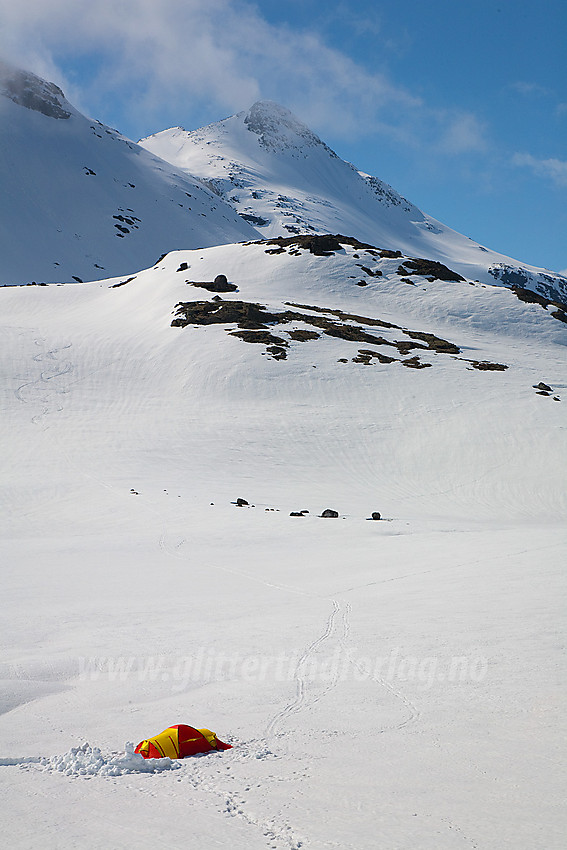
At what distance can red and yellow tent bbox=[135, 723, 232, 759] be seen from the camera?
4496 mm

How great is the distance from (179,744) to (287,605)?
4.57 m

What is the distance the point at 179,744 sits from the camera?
179 inches

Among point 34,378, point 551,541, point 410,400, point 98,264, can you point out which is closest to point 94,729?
point 551,541

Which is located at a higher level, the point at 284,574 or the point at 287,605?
the point at 284,574

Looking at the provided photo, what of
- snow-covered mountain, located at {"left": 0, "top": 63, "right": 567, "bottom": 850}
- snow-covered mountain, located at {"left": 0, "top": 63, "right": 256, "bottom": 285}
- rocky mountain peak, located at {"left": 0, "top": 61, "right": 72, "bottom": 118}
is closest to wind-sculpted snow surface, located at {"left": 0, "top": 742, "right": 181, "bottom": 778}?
snow-covered mountain, located at {"left": 0, "top": 63, "right": 567, "bottom": 850}

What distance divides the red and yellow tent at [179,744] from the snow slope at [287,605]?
0.12m

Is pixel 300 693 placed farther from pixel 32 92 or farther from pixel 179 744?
pixel 32 92

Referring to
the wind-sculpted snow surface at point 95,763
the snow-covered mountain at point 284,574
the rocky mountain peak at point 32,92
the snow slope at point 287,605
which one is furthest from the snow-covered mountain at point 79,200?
the wind-sculpted snow surface at point 95,763

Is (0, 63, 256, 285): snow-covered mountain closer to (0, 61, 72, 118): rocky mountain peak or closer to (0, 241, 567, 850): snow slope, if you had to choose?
(0, 61, 72, 118): rocky mountain peak

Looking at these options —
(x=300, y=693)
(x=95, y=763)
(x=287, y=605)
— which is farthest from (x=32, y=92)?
(x=95, y=763)

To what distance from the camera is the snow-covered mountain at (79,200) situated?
337ft

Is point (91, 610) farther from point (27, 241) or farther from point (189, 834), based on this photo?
point (27, 241)

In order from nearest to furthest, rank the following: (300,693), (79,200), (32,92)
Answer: (300,693)
(79,200)
(32,92)

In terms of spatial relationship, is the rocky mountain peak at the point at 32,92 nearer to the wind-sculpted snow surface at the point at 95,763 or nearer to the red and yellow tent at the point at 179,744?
the wind-sculpted snow surface at the point at 95,763
